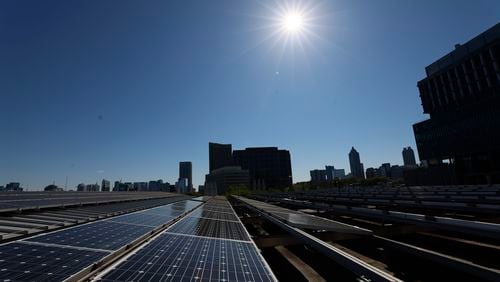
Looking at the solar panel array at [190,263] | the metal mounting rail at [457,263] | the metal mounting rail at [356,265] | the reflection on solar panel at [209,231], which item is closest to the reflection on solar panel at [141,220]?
the reflection on solar panel at [209,231]

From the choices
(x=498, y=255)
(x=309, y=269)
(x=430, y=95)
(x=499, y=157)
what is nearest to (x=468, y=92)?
(x=430, y=95)

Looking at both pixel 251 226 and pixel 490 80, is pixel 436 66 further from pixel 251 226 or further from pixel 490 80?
pixel 251 226

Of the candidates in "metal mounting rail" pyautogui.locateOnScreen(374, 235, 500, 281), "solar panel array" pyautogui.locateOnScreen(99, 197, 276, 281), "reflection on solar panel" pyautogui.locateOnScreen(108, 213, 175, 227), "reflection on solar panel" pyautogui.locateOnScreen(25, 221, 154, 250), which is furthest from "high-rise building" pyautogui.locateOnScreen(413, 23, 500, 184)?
"reflection on solar panel" pyautogui.locateOnScreen(25, 221, 154, 250)

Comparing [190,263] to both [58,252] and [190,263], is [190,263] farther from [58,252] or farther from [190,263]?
[58,252]

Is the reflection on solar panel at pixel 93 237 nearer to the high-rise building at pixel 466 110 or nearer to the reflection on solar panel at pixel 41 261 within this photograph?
the reflection on solar panel at pixel 41 261

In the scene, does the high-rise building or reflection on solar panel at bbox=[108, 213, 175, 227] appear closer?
reflection on solar panel at bbox=[108, 213, 175, 227]

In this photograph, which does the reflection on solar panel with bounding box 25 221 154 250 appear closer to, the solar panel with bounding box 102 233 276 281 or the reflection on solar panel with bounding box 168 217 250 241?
the solar panel with bounding box 102 233 276 281
